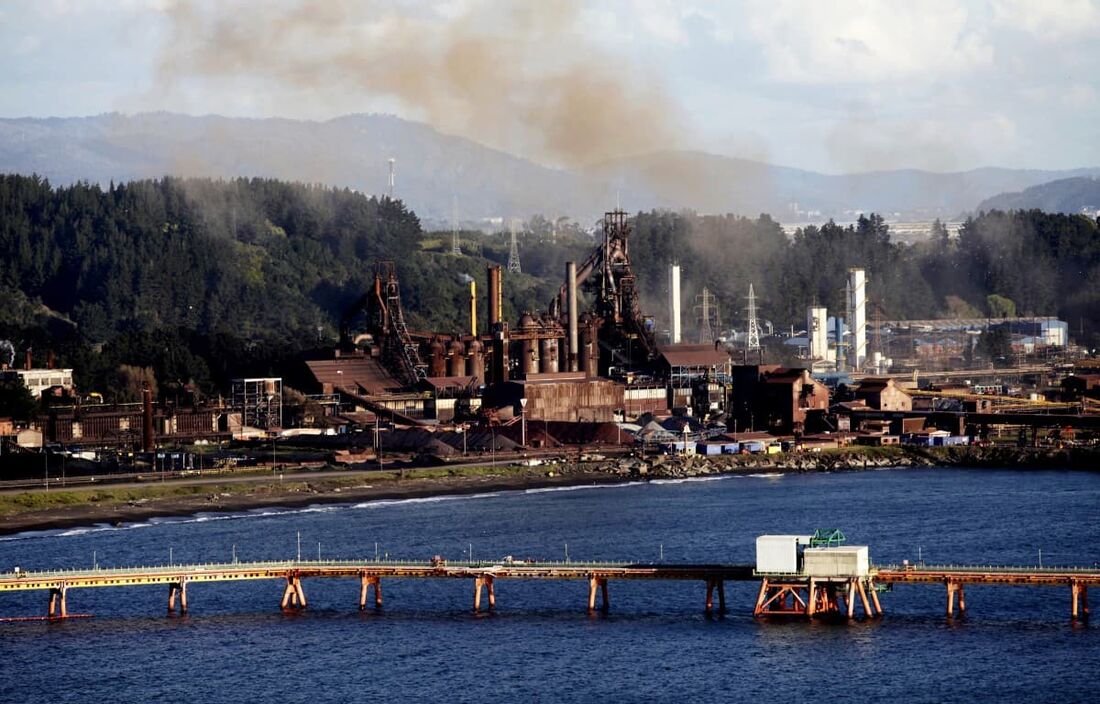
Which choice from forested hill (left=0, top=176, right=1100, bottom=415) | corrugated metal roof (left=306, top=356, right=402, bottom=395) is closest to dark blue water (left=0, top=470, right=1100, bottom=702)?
corrugated metal roof (left=306, top=356, right=402, bottom=395)

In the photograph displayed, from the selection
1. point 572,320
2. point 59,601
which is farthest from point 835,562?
point 572,320

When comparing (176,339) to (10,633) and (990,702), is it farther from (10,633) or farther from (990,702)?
(990,702)

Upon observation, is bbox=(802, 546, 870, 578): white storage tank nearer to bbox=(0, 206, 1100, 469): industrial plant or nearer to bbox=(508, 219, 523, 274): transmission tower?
bbox=(0, 206, 1100, 469): industrial plant

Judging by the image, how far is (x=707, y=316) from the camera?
13500 cm

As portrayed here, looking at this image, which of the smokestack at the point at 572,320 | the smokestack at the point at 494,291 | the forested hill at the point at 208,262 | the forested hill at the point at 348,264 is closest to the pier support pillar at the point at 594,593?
the smokestack at the point at 572,320

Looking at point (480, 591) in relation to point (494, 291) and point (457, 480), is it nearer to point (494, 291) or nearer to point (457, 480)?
→ point (457, 480)

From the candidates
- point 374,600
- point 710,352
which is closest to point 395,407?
point 710,352

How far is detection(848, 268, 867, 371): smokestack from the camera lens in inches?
5089

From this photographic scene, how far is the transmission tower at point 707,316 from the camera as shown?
433ft

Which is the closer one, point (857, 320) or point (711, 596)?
point (711, 596)

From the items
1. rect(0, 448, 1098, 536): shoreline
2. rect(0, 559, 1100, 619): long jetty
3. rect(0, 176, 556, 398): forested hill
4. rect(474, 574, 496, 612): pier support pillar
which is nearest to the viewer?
rect(0, 559, 1100, 619): long jetty

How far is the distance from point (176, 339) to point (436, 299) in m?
39.1

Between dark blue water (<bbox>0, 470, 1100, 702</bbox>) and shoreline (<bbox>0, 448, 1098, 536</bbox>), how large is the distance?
10.2 feet

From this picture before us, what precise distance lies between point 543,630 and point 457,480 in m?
31.9
